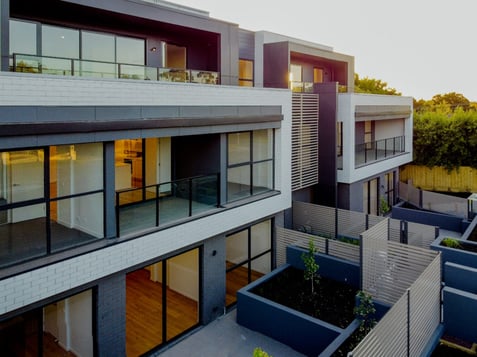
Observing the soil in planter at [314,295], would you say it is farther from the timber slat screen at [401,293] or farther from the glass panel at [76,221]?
the glass panel at [76,221]

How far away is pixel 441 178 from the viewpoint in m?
25.3

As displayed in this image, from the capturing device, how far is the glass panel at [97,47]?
11445mm

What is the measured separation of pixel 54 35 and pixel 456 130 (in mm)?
21995

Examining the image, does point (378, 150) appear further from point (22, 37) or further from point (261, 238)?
point (22, 37)

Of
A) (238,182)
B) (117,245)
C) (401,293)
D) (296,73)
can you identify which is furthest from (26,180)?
(296,73)

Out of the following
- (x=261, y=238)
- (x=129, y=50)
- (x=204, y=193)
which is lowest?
(x=261, y=238)

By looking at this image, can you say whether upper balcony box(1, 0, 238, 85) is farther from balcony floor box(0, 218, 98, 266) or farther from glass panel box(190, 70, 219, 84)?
balcony floor box(0, 218, 98, 266)

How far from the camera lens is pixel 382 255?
10.5 m

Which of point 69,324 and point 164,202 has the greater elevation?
point 164,202

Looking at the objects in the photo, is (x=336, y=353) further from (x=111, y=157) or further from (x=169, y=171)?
(x=169, y=171)

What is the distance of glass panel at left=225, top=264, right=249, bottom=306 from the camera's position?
38.7ft

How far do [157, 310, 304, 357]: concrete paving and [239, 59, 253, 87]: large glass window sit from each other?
10.4 m

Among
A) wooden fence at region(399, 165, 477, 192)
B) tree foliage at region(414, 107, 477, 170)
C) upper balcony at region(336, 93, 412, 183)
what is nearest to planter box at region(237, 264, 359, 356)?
upper balcony at region(336, 93, 412, 183)

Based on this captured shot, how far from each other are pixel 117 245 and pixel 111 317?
1506 millimetres
